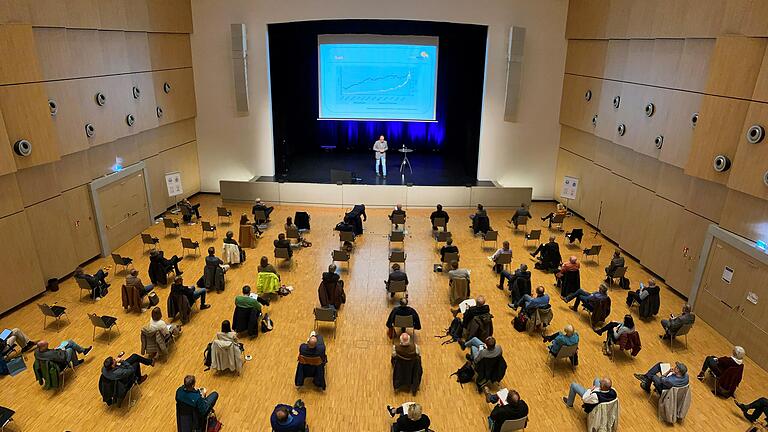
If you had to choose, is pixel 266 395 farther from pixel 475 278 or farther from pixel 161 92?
pixel 161 92

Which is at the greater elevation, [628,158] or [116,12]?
[116,12]

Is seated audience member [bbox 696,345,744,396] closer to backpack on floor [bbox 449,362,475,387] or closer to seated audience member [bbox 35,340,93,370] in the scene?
backpack on floor [bbox 449,362,475,387]

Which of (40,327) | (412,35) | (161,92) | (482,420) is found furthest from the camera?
(412,35)

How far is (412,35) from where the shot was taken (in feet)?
64.6

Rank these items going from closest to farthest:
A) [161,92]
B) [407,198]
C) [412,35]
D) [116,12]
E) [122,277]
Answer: [122,277]
[116,12]
[161,92]
[407,198]
[412,35]

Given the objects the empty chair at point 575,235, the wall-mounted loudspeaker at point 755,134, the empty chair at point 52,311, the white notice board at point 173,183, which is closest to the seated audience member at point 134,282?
the empty chair at point 52,311

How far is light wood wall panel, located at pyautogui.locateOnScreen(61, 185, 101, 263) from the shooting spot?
39.9 ft

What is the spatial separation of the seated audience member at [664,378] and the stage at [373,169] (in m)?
10.4

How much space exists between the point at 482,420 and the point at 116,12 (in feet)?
44.3

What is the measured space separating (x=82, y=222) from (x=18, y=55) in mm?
4309

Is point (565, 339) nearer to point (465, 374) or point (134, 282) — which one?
point (465, 374)

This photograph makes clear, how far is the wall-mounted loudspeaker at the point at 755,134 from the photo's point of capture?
9031mm

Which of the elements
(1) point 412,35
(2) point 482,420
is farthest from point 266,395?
(1) point 412,35

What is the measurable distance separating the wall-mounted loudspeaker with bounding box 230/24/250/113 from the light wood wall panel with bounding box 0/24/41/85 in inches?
288
